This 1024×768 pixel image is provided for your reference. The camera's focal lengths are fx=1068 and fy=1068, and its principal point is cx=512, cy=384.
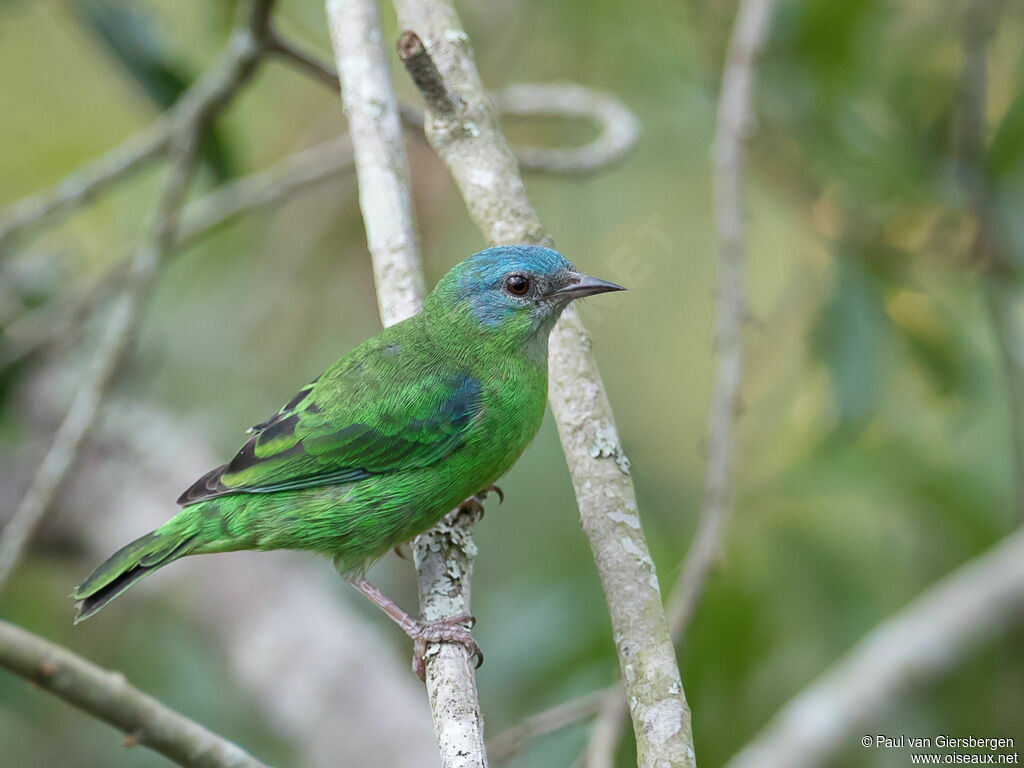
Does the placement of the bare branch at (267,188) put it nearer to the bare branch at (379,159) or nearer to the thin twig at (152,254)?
the thin twig at (152,254)

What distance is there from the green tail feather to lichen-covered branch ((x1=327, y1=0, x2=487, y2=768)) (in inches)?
30.1

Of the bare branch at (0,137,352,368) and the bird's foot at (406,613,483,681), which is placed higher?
the bare branch at (0,137,352,368)

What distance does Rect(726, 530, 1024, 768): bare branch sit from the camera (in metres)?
3.25

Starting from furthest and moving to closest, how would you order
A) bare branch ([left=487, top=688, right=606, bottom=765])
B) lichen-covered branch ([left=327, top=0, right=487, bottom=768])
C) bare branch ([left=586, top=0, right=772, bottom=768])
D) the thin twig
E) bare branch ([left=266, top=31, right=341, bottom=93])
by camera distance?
bare branch ([left=266, top=31, right=341, bottom=93]) → the thin twig → bare branch ([left=487, top=688, right=606, bottom=765]) → bare branch ([left=586, top=0, right=772, bottom=768]) → lichen-covered branch ([left=327, top=0, right=487, bottom=768])

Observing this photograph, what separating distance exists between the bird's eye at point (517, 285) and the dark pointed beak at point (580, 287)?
0.10 m

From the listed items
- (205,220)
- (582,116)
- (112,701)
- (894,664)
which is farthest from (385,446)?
(205,220)

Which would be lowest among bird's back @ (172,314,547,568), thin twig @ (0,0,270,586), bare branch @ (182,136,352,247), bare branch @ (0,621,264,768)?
bare branch @ (0,621,264,768)

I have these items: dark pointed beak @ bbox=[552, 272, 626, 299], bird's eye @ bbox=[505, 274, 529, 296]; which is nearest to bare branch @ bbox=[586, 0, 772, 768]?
dark pointed beak @ bbox=[552, 272, 626, 299]

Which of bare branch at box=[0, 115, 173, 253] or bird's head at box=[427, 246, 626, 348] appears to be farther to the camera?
bare branch at box=[0, 115, 173, 253]

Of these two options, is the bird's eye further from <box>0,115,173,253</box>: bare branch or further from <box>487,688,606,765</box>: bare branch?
<box>0,115,173,253</box>: bare branch

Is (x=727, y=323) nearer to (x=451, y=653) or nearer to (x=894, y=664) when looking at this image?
(x=894, y=664)

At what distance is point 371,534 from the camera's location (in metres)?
3.25

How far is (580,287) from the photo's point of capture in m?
3.41

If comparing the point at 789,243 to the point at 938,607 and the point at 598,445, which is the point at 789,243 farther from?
the point at 598,445
